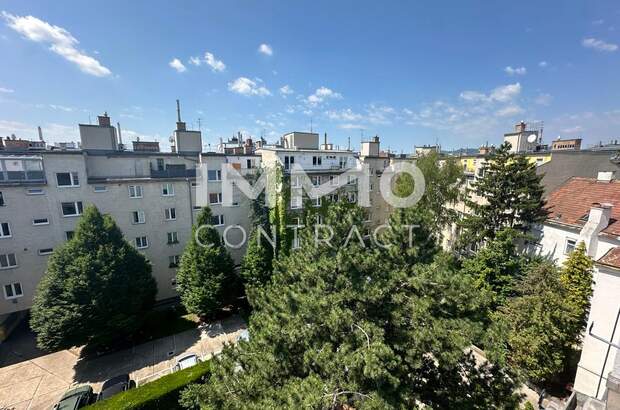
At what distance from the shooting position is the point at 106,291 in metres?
17.6

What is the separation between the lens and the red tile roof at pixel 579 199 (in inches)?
674

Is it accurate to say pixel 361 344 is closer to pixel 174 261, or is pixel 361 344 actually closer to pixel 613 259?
pixel 613 259

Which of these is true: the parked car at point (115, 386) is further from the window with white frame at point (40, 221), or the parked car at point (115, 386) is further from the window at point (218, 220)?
the window at point (218, 220)

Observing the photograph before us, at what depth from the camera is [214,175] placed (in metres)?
25.5

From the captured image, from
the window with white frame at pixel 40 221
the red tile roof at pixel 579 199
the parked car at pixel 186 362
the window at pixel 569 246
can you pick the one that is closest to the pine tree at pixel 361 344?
the parked car at pixel 186 362

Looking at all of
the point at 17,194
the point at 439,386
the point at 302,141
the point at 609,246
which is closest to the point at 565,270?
the point at 609,246

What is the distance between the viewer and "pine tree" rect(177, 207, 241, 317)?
20484mm

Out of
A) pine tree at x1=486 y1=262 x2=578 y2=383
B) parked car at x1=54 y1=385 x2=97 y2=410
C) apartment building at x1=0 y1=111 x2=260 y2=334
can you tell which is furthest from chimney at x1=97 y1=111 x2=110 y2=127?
pine tree at x1=486 y1=262 x2=578 y2=383

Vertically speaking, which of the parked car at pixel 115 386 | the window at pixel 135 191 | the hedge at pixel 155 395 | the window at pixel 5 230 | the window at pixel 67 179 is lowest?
the parked car at pixel 115 386

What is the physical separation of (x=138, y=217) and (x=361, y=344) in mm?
22729

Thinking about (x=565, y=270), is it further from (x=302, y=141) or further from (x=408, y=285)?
(x=302, y=141)

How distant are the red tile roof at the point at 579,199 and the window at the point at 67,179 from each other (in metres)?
36.1

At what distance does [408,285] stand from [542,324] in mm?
9264

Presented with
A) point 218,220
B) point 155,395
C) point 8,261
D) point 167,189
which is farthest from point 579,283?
point 8,261
